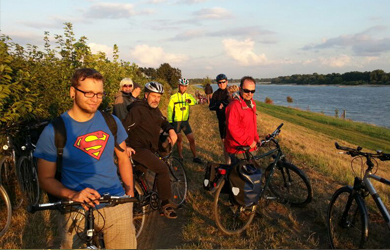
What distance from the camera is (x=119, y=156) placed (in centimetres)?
251

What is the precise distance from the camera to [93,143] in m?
2.19

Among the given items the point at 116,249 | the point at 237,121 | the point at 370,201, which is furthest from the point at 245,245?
the point at 370,201

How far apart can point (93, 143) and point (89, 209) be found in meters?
0.48

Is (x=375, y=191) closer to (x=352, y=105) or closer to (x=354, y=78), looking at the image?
(x=352, y=105)

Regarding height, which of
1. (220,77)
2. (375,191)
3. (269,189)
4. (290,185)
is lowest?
(269,189)

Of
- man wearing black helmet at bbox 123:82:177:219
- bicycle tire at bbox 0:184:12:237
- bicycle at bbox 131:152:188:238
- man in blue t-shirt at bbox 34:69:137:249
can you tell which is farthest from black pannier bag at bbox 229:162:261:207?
bicycle tire at bbox 0:184:12:237

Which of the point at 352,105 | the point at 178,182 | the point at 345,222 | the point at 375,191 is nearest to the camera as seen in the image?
the point at 375,191

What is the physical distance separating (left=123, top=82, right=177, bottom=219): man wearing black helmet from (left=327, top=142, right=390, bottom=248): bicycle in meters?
2.35

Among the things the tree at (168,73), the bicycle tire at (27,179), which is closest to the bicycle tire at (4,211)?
the bicycle tire at (27,179)

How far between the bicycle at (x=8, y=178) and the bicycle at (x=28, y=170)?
0.12 meters

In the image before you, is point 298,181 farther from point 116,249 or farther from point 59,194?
point 59,194

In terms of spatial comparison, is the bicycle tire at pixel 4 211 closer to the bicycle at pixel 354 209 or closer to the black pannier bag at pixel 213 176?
the black pannier bag at pixel 213 176

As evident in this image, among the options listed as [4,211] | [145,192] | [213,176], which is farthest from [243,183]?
[4,211]

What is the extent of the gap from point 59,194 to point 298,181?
12.9 ft
